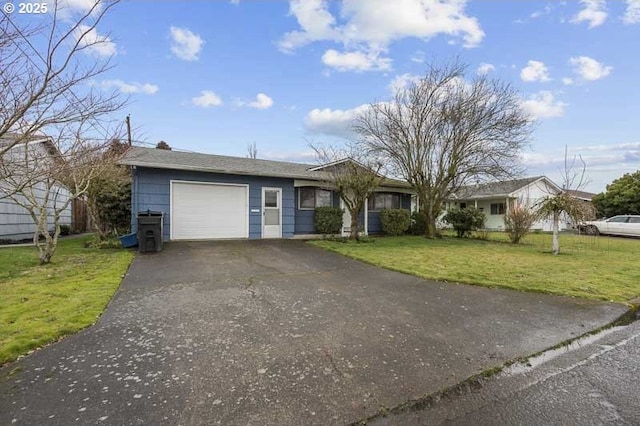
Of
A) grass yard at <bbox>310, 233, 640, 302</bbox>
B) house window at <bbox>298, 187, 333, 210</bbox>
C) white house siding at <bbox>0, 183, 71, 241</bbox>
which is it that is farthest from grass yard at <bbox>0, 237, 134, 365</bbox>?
house window at <bbox>298, 187, 333, 210</bbox>

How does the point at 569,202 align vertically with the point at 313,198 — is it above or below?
below

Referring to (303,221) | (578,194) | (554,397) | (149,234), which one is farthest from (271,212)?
(578,194)

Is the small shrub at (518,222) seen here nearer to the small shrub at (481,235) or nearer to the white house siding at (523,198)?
the small shrub at (481,235)

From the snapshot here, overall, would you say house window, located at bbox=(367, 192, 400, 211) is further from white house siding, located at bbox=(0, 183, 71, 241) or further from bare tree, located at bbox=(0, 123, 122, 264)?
white house siding, located at bbox=(0, 183, 71, 241)

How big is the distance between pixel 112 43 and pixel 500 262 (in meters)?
9.77

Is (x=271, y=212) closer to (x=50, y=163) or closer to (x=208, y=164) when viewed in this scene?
(x=208, y=164)

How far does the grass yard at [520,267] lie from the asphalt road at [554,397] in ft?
10.0

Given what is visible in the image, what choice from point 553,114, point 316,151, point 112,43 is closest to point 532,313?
point 112,43

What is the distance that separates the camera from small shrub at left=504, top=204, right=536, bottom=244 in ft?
47.0

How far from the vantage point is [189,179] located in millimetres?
11688

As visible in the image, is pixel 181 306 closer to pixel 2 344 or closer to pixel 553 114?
pixel 2 344

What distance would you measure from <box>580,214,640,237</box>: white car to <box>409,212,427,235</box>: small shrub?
998 centimetres

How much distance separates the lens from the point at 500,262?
9141mm

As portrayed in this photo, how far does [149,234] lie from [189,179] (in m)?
2.98
